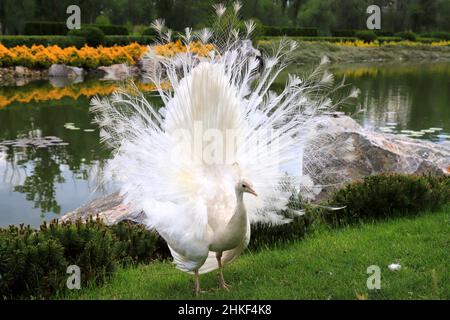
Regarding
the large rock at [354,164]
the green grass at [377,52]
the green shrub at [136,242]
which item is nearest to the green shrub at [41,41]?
the green grass at [377,52]

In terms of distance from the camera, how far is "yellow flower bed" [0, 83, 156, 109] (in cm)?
1883

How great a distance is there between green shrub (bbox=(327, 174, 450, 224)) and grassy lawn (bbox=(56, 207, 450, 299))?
427 mm

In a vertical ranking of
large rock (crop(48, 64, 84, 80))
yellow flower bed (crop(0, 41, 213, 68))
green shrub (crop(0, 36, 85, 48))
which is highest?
green shrub (crop(0, 36, 85, 48))

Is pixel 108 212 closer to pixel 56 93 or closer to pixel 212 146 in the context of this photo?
pixel 212 146

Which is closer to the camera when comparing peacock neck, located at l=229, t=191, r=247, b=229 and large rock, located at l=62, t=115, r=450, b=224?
peacock neck, located at l=229, t=191, r=247, b=229

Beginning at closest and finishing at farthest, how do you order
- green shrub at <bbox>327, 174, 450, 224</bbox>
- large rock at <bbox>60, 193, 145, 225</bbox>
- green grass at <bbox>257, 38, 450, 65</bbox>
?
green shrub at <bbox>327, 174, 450, 224</bbox>
large rock at <bbox>60, 193, 145, 225</bbox>
green grass at <bbox>257, 38, 450, 65</bbox>

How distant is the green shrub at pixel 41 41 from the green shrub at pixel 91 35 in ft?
1.67

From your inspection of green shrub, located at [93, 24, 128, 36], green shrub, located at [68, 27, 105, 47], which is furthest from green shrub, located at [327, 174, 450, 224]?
green shrub, located at [93, 24, 128, 36]

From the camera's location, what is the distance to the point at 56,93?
67.4ft

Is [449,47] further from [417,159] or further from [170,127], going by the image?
[170,127]

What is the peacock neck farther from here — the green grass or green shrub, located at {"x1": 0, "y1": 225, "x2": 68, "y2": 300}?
the green grass

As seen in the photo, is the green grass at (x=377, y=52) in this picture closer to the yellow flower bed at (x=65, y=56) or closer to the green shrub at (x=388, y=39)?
the green shrub at (x=388, y=39)

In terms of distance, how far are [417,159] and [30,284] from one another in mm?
5457

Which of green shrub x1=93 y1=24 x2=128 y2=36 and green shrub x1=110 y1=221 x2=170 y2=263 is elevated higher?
green shrub x1=93 y1=24 x2=128 y2=36
